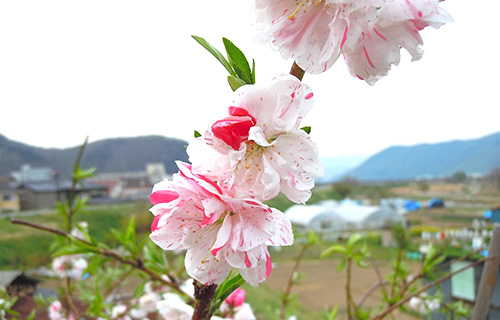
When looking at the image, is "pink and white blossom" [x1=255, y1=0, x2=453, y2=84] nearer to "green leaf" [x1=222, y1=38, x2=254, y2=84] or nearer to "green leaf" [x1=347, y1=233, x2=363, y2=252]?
"green leaf" [x1=222, y1=38, x2=254, y2=84]

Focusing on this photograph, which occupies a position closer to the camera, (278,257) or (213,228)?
(213,228)

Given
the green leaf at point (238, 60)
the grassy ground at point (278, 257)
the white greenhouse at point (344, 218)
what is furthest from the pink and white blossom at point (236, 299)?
the white greenhouse at point (344, 218)

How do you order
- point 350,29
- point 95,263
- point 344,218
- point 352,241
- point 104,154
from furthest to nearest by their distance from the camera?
point 104,154 < point 344,218 < point 352,241 < point 95,263 < point 350,29

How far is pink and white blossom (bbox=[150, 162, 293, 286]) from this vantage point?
0.26m

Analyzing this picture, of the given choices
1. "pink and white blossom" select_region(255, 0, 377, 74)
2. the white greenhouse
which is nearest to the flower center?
"pink and white blossom" select_region(255, 0, 377, 74)

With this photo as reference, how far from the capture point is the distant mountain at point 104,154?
19766mm

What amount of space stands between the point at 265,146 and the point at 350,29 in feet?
0.32

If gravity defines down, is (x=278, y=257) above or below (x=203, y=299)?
below

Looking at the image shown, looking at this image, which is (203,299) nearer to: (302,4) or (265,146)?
(265,146)

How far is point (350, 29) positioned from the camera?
0.25 meters

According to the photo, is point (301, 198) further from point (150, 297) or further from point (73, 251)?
point (150, 297)

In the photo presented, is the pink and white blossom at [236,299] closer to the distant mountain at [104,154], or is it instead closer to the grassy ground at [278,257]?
the grassy ground at [278,257]

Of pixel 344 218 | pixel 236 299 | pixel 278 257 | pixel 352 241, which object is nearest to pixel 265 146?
pixel 236 299

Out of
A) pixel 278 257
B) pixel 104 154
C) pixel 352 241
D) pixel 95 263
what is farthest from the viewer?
pixel 104 154
